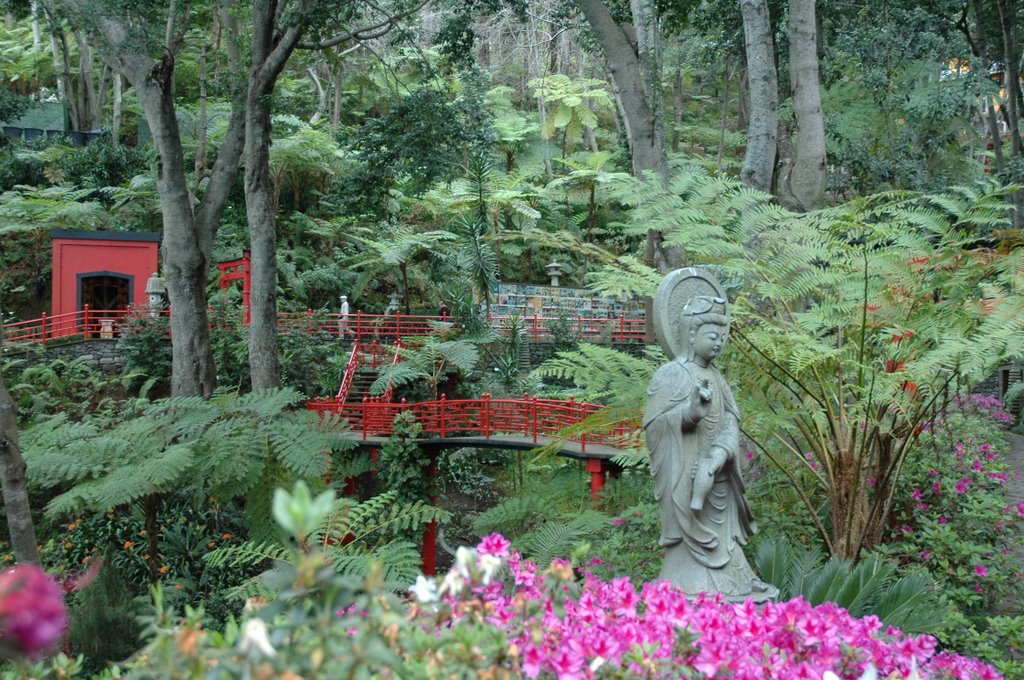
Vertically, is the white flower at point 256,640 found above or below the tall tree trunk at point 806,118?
below

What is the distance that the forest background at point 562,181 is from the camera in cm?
651

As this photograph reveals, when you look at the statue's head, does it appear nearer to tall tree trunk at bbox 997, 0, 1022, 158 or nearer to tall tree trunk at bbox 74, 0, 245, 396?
tall tree trunk at bbox 74, 0, 245, 396

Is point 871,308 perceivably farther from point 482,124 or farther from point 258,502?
point 482,124

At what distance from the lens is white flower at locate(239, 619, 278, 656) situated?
5.99 ft

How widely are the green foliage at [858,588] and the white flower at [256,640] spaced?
153 inches

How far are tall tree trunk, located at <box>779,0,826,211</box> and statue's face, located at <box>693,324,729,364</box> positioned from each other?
4646 mm

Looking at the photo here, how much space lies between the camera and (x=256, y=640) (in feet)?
5.99

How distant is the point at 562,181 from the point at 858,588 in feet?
72.4

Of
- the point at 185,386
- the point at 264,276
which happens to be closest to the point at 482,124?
the point at 264,276

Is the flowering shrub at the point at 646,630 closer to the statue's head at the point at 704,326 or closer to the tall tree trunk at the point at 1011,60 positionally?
the statue's head at the point at 704,326

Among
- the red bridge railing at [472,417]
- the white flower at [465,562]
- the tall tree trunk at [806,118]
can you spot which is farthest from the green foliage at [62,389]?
the white flower at [465,562]

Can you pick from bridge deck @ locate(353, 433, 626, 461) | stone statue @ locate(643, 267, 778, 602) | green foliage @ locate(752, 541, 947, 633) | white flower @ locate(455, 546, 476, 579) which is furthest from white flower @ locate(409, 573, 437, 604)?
bridge deck @ locate(353, 433, 626, 461)

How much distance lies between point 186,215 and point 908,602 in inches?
379

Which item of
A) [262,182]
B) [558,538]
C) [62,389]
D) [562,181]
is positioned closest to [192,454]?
[558,538]
